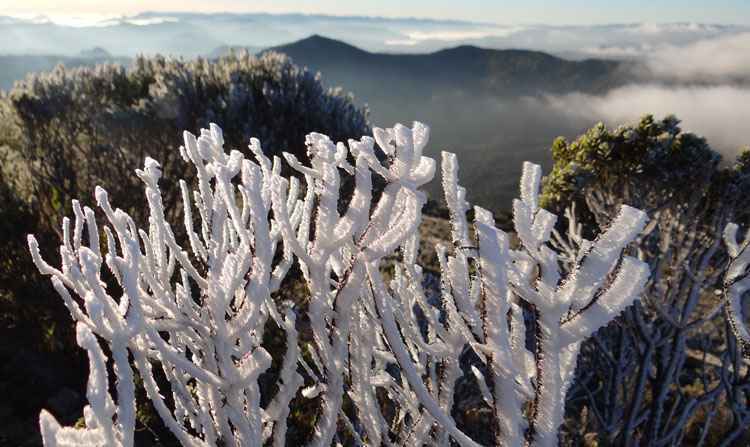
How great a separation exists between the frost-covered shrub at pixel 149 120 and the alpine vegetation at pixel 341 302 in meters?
7.51

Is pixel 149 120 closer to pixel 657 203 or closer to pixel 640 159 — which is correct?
pixel 640 159

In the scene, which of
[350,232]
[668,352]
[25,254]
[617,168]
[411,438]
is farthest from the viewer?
[25,254]

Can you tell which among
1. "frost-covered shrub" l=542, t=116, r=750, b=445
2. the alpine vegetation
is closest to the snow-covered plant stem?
the alpine vegetation

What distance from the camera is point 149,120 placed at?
959 cm

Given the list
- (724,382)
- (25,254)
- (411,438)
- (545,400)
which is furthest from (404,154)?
(25,254)

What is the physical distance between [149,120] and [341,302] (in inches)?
360

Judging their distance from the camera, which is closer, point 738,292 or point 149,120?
point 738,292

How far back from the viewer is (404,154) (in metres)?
1.62

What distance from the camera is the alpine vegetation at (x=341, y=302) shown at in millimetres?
1293

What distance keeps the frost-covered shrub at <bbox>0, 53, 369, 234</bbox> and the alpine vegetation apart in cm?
751

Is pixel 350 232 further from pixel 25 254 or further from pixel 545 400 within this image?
pixel 25 254

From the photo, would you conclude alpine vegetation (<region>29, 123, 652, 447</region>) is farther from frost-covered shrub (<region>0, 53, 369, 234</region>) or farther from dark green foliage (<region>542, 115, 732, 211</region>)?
frost-covered shrub (<region>0, 53, 369, 234</region>)

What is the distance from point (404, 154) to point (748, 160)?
5.63m

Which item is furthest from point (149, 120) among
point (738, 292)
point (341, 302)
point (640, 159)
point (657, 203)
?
point (738, 292)
